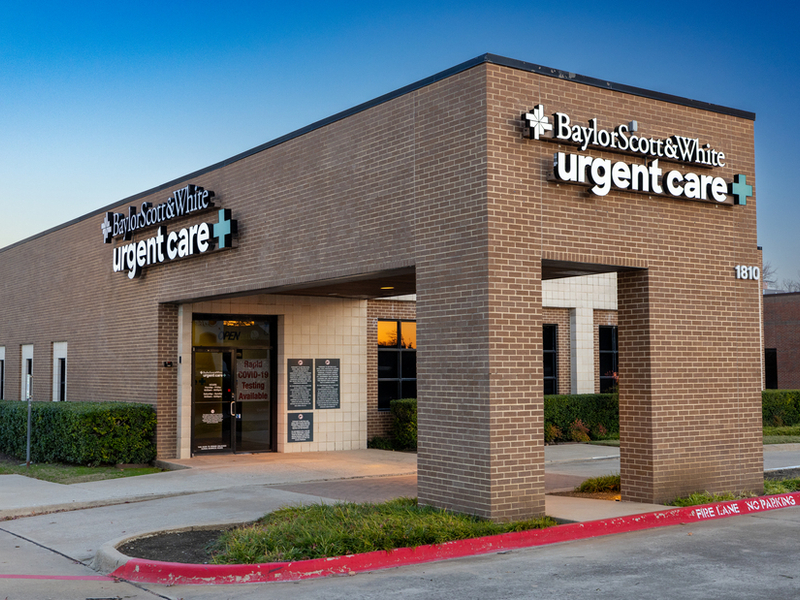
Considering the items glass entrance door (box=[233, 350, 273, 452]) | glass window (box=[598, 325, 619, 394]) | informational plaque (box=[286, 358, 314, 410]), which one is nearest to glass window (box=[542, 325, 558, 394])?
glass window (box=[598, 325, 619, 394])

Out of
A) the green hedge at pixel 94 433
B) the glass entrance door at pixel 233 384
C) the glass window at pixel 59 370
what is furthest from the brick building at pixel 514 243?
the glass window at pixel 59 370

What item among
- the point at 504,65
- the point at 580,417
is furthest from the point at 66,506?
the point at 580,417

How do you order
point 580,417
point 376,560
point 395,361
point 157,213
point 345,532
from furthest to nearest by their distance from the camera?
point 580,417 → point 395,361 → point 157,213 → point 345,532 → point 376,560

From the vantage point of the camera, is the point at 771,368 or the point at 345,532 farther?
the point at 771,368

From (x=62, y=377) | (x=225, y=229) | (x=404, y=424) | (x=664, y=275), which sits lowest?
(x=404, y=424)

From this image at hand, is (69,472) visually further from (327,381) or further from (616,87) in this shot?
(616,87)

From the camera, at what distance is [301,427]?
Result: 64.7 feet

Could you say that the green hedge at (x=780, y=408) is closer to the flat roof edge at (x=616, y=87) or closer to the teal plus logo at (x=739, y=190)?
the teal plus logo at (x=739, y=190)

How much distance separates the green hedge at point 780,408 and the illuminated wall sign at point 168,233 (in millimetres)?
20970

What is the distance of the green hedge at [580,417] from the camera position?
928 inches

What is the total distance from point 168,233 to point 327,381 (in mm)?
5229

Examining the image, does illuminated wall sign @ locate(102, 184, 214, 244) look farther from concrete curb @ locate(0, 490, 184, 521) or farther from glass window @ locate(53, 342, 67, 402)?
concrete curb @ locate(0, 490, 184, 521)

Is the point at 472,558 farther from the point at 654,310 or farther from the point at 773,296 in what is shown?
the point at 773,296

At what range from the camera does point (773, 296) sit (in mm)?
44344
